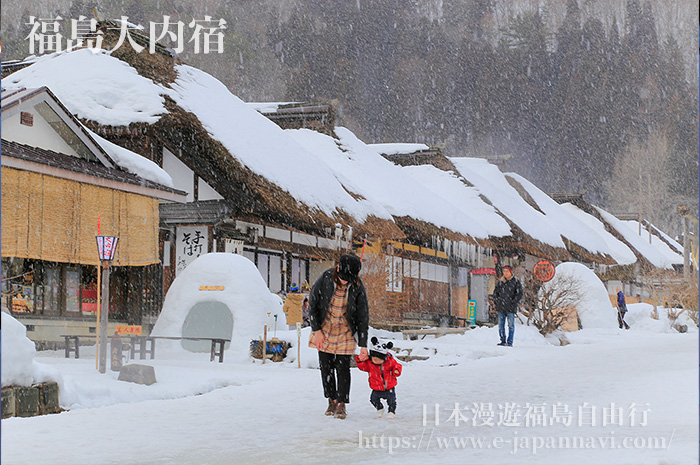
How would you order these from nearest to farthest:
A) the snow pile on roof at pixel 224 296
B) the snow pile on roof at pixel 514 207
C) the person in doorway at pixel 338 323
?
1. the person in doorway at pixel 338 323
2. the snow pile on roof at pixel 224 296
3. the snow pile on roof at pixel 514 207

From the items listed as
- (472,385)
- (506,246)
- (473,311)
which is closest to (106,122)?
(472,385)

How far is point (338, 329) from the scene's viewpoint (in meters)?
6.35

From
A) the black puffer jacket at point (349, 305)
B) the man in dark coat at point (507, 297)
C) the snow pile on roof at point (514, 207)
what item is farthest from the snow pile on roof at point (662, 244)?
the black puffer jacket at point (349, 305)

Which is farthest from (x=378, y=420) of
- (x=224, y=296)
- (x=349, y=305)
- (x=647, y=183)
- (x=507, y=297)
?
(x=647, y=183)

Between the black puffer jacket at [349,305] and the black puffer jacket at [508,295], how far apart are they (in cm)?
761

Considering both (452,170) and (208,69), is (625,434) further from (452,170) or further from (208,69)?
(208,69)

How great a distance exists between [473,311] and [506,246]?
11.1 ft

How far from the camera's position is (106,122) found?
15.6 metres

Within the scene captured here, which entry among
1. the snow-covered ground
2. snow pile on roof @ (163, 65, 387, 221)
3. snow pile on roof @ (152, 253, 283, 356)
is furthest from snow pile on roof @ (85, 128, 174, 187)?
the snow-covered ground

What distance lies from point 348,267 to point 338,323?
470 mm

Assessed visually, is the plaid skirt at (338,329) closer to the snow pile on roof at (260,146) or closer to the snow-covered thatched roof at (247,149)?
the snow-covered thatched roof at (247,149)

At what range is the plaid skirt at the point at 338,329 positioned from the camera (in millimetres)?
6312

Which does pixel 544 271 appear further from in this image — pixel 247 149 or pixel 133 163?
pixel 133 163

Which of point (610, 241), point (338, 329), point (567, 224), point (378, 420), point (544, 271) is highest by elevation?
point (567, 224)
